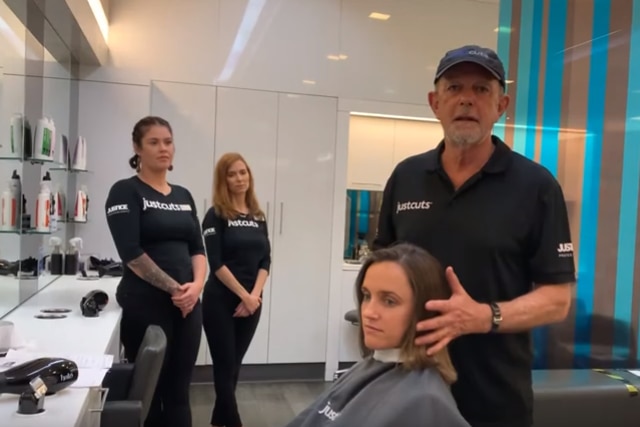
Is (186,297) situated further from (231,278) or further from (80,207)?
(80,207)

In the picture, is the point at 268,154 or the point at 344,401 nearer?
the point at 344,401

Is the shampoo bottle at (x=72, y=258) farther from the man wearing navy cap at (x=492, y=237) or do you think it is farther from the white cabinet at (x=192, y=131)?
the man wearing navy cap at (x=492, y=237)

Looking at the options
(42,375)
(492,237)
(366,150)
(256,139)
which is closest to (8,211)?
(42,375)

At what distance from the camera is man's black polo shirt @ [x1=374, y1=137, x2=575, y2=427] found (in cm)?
127

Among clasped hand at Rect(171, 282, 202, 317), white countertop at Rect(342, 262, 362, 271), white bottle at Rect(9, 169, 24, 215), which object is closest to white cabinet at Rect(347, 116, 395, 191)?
white countertop at Rect(342, 262, 362, 271)

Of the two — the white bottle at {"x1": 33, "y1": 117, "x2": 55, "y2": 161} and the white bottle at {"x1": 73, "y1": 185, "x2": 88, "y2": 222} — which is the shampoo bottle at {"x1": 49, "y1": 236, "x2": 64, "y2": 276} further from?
the white bottle at {"x1": 33, "y1": 117, "x2": 55, "y2": 161}

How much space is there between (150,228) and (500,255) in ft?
5.10

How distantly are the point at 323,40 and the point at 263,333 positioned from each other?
223cm

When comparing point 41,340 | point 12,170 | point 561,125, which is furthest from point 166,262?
point 561,125

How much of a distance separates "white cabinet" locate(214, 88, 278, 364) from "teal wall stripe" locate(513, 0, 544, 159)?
6.42 ft

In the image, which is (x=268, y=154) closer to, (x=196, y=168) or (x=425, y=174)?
(x=196, y=168)

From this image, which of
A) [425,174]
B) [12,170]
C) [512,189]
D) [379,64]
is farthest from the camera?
[379,64]

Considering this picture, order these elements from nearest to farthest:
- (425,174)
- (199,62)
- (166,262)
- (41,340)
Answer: (425,174), (41,340), (166,262), (199,62)

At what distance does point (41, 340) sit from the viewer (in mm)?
2029
